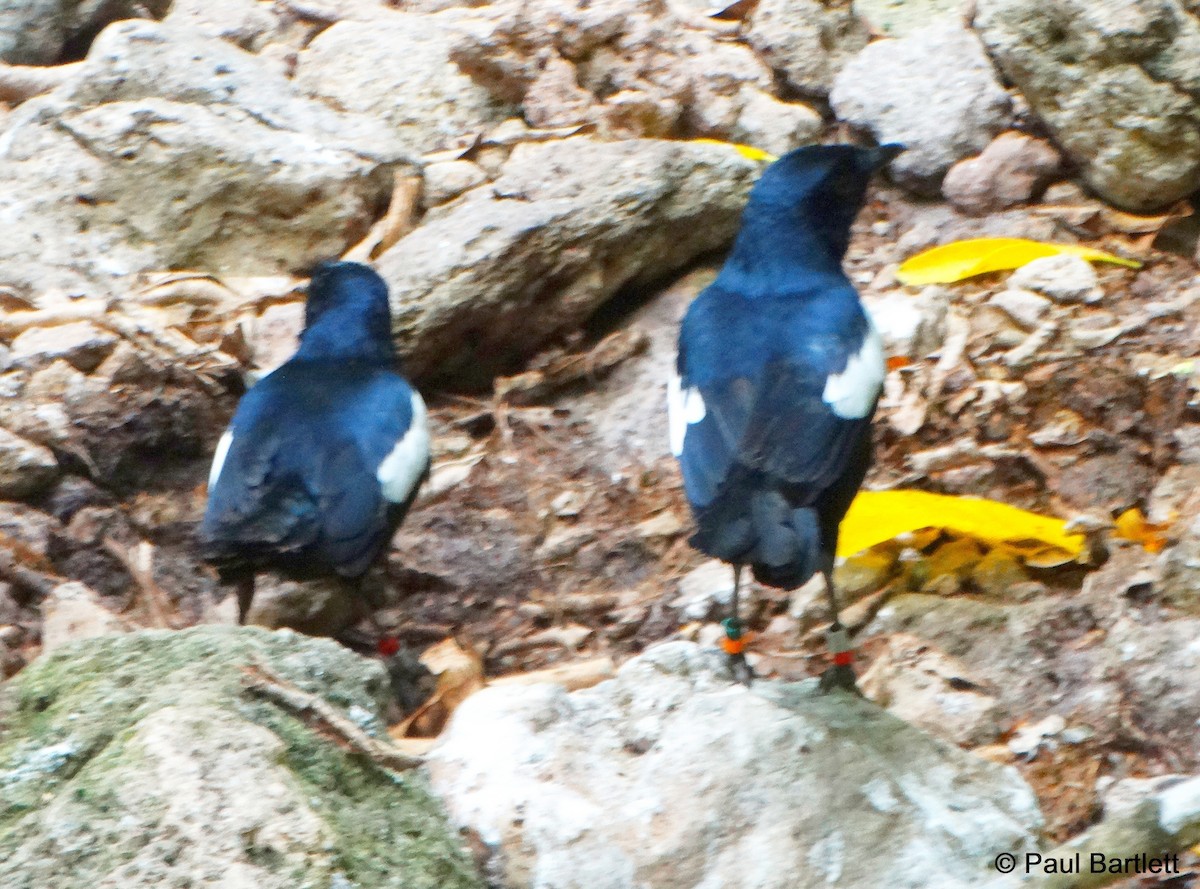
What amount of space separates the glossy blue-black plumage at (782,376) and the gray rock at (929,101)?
1.72 metres

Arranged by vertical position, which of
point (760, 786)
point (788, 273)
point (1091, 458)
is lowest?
point (1091, 458)

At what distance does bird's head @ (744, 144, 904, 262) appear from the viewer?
162 inches

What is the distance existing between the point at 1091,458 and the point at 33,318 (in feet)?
11.1

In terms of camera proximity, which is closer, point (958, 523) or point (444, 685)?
point (444, 685)

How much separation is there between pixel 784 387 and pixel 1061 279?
7.18 ft

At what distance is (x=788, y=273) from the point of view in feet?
13.3

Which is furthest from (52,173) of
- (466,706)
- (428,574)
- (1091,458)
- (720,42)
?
(1091,458)

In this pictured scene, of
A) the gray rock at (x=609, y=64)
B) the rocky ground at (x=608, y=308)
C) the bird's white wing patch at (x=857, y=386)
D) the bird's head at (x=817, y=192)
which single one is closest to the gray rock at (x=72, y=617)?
the rocky ground at (x=608, y=308)

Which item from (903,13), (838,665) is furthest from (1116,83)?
(838,665)

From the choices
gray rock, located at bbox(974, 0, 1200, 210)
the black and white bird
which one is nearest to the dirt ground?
gray rock, located at bbox(974, 0, 1200, 210)

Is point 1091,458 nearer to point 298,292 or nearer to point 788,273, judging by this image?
point 788,273

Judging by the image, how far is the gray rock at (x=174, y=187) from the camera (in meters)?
5.57

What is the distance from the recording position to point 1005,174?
230 inches

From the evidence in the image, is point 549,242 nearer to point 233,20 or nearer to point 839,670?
point 839,670
